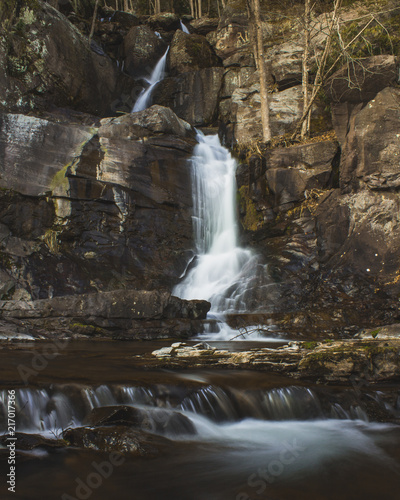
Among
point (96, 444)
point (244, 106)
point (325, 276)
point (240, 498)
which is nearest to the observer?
point (240, 498)

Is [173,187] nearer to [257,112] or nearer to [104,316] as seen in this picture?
[257,112]

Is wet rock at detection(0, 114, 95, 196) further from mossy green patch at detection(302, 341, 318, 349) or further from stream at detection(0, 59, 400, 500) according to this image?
mossy green patch at detection(302, 341, 318, 349)

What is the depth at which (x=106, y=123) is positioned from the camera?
1536 cm

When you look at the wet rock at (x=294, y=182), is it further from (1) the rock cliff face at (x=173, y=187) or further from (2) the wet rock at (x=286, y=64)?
(2) the wet rock at (x=286, y=64)

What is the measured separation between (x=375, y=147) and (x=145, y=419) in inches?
411

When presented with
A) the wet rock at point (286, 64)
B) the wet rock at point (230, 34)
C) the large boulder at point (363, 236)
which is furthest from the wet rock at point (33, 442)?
the wet rock at point (230, 34)

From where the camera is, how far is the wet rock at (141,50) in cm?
2198

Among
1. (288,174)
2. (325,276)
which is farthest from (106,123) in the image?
(325,276)

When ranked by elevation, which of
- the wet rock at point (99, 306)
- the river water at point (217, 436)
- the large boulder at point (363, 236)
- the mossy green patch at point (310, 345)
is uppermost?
the large boulder at point (363, 236)

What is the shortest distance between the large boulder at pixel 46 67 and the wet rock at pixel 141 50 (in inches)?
148

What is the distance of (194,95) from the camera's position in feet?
63.8

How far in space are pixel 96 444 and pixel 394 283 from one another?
888 centimetres

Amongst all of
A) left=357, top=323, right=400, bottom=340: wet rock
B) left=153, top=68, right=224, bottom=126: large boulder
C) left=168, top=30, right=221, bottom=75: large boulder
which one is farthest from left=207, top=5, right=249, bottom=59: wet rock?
left=357, top=323, right=400, bottom=340: wet rock

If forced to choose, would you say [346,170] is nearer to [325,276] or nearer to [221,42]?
[325,276]
